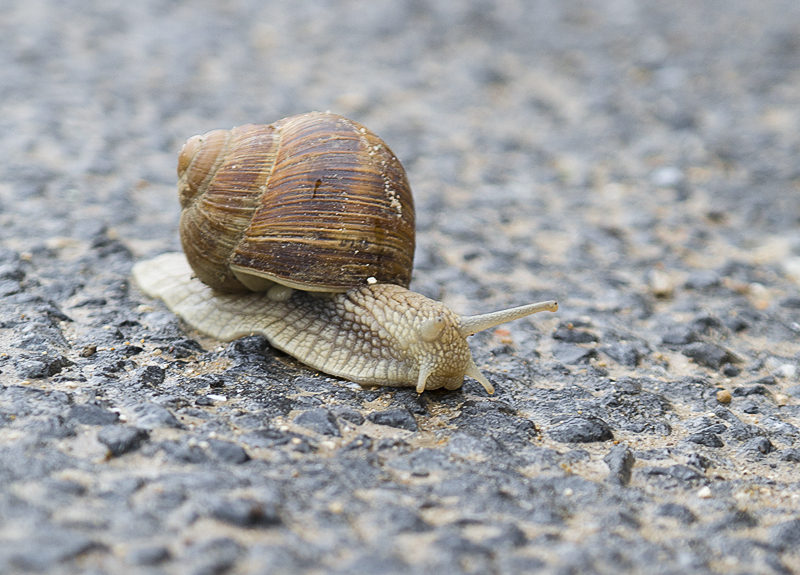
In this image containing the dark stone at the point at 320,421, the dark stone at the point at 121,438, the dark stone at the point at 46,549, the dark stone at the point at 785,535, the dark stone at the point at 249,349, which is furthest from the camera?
the dark stone at the point at 249,349

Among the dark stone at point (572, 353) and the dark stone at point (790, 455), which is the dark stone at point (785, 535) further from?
the dark stone at point (572, 353)

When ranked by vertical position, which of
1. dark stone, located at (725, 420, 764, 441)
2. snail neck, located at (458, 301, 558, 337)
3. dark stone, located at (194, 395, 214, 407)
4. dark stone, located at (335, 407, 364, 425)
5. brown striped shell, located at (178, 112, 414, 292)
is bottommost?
dark stone, located at (725, 420, 764, 441)

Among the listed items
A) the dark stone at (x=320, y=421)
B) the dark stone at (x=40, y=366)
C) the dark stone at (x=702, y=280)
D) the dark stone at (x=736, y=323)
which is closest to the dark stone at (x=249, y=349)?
the dark stone at (x=320, y=421)

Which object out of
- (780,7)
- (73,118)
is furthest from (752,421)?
(780,7)

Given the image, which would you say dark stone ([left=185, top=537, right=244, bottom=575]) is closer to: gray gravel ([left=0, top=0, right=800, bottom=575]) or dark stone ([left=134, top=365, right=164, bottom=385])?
gray gravel ([left=0, top=0, right=800, bottom=575])

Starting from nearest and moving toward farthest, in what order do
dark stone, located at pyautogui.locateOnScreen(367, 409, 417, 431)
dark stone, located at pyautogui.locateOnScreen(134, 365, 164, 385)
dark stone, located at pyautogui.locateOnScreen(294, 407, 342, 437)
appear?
dark stone, located at pyautogui.locateOnScreen(294, 407, 342, 437) → dark stone, located at pyautogui.locateOnScreen(367, 409, 417, 431) → dark stone, located at pyautogui.locateOnScreen(134, 365, 164, 385)

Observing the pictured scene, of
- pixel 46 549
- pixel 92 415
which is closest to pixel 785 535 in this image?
pixel 46 549

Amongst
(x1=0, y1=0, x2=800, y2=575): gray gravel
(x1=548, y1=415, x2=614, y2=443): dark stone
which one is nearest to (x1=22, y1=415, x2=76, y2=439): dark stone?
(x1=0, y1=0, x2=800, y2=575): gray gravel
